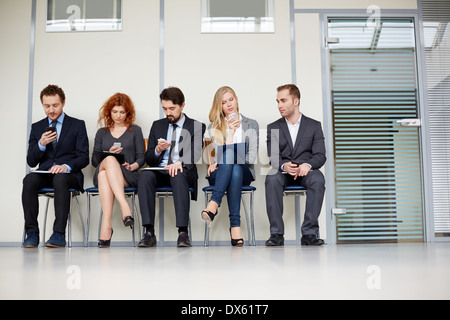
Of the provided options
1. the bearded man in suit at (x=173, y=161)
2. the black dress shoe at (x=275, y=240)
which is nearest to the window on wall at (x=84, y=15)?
the bearded man in suit at (x=173, y=161)

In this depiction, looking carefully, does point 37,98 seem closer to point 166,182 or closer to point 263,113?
point 166,182

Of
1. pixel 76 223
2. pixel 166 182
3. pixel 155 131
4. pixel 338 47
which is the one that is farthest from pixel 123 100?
pixel 338 47

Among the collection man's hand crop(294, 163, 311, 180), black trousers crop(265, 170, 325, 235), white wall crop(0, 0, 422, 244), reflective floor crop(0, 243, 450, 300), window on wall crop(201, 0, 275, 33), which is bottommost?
reflective floor crop(0, 243, 450, 300)

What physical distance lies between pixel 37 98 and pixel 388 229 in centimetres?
359

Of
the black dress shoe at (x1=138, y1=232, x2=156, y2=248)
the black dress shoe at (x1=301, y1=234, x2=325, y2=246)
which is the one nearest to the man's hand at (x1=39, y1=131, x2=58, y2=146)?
the black dress shoe at (x1=138, y1=232, x2=156, y2=248)

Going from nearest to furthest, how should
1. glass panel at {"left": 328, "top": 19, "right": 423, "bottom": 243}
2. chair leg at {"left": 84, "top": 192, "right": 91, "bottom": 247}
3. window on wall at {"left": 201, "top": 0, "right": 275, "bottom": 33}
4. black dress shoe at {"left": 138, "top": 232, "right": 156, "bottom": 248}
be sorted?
1. black dress shoe at {"left": 138, "top": 232, "right": 156, "bottom": 248}
2. chair leg at {"left": 84, "top": 192, "right": 91, "bottom": 247}
3. glass panel at {"left": 328, "top": 19, "right": 423, "bottom": 243}
4. window on wall at {"left": 201, "top": 0, "right": 275, "bottom": 33}

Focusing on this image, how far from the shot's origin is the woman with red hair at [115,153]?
3773 millimetres

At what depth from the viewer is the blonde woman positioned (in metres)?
3.64

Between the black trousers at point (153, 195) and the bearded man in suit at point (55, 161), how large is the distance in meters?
0.63

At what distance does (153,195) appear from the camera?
149 inches

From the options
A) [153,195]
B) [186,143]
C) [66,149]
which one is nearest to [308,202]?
[186,143]

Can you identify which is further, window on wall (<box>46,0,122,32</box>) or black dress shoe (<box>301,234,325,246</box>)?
window on wall (<box>46,0,122,32</box>)

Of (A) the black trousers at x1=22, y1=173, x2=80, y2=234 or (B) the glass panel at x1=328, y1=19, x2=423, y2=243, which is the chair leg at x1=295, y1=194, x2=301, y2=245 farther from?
(A) the black trousers at x1=22, y1=173, x2=80, y2=234

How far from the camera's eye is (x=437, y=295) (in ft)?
3.76
